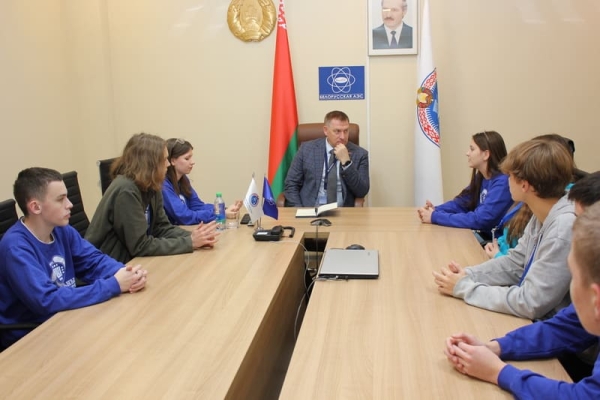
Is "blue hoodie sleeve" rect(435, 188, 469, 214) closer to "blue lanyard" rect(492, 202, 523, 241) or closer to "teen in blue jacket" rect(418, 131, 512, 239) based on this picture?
"teen in blue jacket" rect(418, 131, 512, 239)

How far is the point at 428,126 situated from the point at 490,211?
1436 mm

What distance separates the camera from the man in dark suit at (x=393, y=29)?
13.9ft

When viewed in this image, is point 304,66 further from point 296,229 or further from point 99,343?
point 99,343

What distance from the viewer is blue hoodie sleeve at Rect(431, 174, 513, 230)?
112 inches

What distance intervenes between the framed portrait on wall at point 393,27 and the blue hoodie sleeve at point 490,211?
1796 millimetres

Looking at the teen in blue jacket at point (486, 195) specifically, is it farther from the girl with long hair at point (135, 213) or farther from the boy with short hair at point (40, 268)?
the boy with short hair at point (40, 268)

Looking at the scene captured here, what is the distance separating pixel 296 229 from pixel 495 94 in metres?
2.37

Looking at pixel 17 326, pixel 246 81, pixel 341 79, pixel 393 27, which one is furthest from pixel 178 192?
pixel 393 27

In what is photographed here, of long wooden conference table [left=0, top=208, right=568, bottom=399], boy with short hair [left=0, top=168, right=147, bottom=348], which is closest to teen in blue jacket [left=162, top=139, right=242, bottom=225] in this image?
long wooden conference table [left=0, top=208, right=568, bottom=399]

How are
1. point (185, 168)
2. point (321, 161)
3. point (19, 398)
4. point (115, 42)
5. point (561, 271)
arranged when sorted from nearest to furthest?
1. point (19, 398)
2. point (561, 271)
3. point (185, 168)
4. point (321, 161)
5. point (115, 42)

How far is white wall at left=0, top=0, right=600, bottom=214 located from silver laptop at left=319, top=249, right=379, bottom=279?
2.26m

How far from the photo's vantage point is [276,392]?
7.13ft

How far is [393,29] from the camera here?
427cm

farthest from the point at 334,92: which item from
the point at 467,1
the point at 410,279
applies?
the point at 410,279
